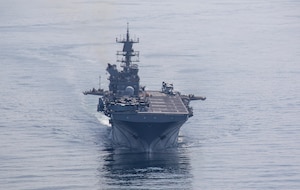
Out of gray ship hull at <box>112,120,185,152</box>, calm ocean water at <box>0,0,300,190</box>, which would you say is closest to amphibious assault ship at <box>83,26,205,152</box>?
gray ship hull at <box>112,120,185,152</box>

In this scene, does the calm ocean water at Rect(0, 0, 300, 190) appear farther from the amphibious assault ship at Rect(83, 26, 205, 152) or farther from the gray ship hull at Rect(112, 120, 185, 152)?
the amphibious assault ship at Rect(83, 26, 205, 152)

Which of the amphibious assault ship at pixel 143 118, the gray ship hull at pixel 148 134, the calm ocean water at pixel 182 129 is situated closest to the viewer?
the calm ocean water at pixel 182 129

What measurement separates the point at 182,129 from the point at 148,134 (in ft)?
41.7

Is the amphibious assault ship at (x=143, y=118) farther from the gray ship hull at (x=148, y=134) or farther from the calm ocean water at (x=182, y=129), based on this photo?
the calm ocean water at (x=182, y=129)

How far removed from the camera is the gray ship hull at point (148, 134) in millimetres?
112688

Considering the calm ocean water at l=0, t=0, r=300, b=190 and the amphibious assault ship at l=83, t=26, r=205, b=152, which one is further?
the amphibious assault ship at l=83, t=26, r=205, b=152

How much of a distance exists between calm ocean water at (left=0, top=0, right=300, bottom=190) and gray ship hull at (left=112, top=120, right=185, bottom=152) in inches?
66.1

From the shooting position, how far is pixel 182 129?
12488 centimetres

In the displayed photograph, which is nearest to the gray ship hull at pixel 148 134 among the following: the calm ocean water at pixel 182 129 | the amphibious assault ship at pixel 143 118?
the amphibious assault ship at pixel 143 118

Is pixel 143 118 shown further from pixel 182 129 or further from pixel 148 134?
pixel 182 129

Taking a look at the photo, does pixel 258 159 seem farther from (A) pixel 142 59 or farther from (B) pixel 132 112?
(A) pixel 142 59

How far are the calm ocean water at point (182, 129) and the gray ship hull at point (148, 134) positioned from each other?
1.68m

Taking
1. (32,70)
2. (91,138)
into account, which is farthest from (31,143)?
(32,70)

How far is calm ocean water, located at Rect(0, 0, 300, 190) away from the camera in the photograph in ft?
339
